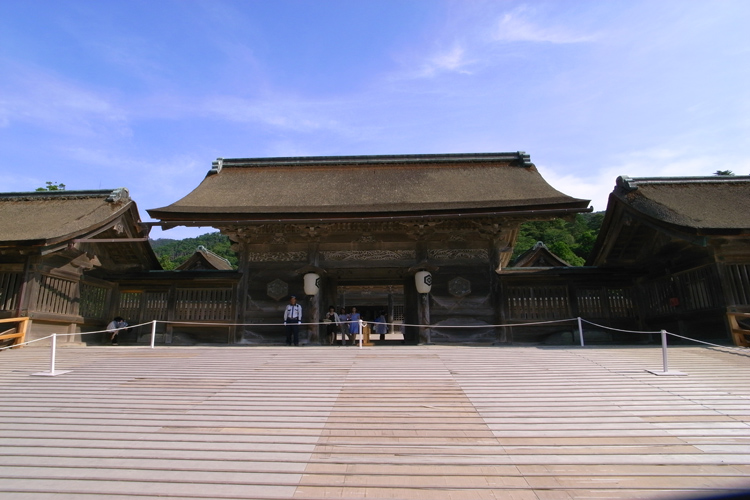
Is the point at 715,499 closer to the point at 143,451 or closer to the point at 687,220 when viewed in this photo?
the point at 143,451

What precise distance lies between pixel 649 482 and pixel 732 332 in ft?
28.4

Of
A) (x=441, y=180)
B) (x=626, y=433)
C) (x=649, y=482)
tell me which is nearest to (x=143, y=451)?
(x=649, y=482)

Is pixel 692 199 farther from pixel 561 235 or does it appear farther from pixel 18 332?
pixel 561 235

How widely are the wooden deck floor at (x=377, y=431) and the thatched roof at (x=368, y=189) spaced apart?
5.71 meters

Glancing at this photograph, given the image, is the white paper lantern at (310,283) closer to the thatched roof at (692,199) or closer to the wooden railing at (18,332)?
the wooden railing at (18,332)

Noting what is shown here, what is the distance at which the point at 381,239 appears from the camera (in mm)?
13812

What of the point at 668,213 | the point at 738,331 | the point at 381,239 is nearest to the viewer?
the point at 738,331

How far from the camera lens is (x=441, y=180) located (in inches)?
629

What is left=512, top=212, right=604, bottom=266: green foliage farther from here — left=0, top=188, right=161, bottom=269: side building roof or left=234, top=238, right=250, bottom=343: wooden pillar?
left=0, top=188, right=161, bottom=269: side building roof

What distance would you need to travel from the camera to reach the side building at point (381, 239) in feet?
41.8

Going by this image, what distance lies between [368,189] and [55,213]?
9.73m

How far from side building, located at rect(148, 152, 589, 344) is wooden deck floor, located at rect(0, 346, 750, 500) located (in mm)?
5336

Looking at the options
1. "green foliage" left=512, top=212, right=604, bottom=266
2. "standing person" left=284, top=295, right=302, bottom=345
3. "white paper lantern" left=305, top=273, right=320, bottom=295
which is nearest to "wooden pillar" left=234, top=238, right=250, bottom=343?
"standing person" left=284, top=295, right=302, bottom=345

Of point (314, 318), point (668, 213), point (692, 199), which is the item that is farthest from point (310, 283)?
point (692, 199)
